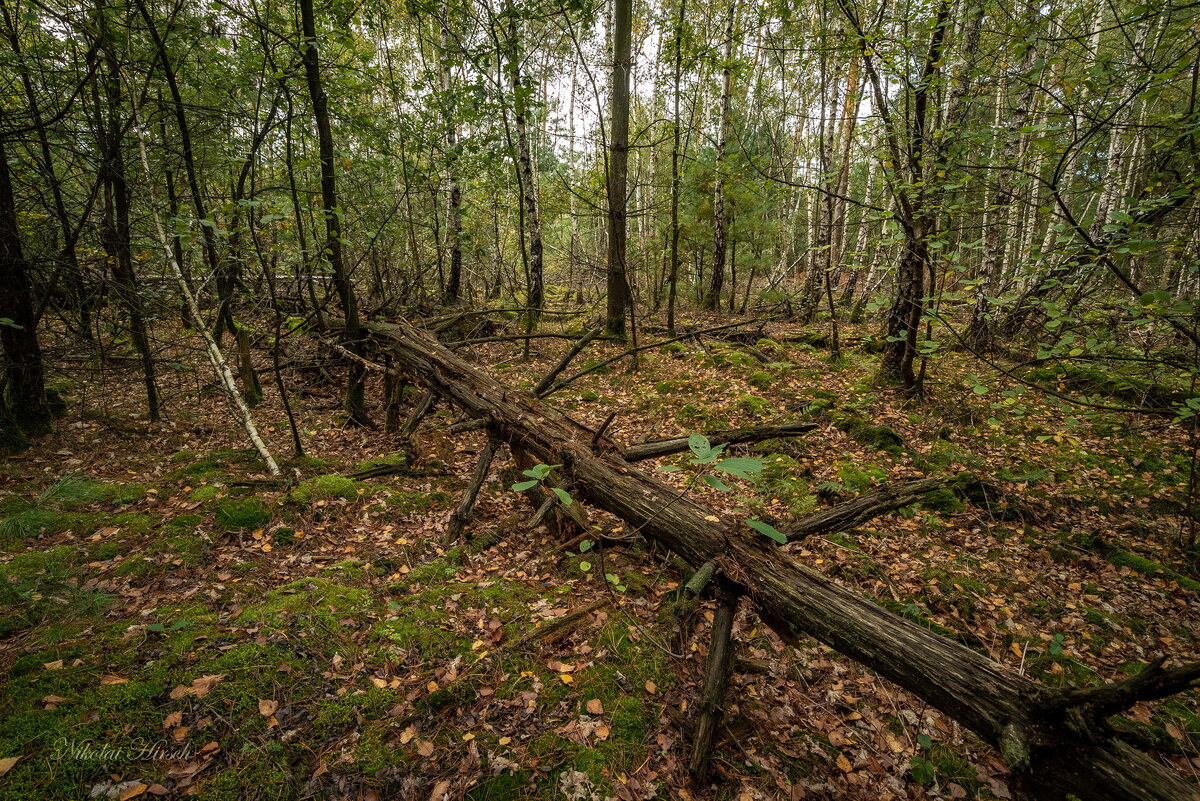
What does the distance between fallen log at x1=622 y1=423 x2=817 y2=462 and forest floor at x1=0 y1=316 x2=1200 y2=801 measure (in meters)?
0.99

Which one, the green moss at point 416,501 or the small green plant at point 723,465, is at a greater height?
the small green plant at point 723,465

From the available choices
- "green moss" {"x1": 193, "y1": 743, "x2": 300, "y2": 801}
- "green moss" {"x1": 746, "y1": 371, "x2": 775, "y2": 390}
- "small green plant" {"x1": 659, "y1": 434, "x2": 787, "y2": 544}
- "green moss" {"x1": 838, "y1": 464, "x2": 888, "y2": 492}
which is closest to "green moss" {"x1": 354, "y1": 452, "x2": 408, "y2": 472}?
"green moss" {"x1": 193, "y1": 743, "x2": 300, "y2": 801}

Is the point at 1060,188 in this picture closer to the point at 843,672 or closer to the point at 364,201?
the point at 843,672

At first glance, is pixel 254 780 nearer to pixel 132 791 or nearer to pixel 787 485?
pixel 132 791

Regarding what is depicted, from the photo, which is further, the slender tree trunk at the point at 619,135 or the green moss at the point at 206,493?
the slender tree trunk at the point at 619,135

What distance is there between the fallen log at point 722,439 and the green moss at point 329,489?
127 inches

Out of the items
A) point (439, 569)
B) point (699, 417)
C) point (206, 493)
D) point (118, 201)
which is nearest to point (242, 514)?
point (206, 493)

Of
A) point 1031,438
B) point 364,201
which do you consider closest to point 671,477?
point 1031,438

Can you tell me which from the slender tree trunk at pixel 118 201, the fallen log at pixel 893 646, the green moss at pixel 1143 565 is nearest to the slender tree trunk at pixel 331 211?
the slender tree trunk at pixel 118 201

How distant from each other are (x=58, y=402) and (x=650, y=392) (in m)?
8.79

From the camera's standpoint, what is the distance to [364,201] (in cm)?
949

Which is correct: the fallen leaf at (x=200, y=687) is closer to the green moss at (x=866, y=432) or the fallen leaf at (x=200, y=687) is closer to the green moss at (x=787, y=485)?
the green moss at (x=787, y=485)

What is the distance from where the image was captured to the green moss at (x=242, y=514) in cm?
446

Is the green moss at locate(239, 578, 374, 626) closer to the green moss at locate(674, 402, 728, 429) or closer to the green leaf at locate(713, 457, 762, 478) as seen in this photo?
the green leaf at locate(713, 457, 762, 478)
